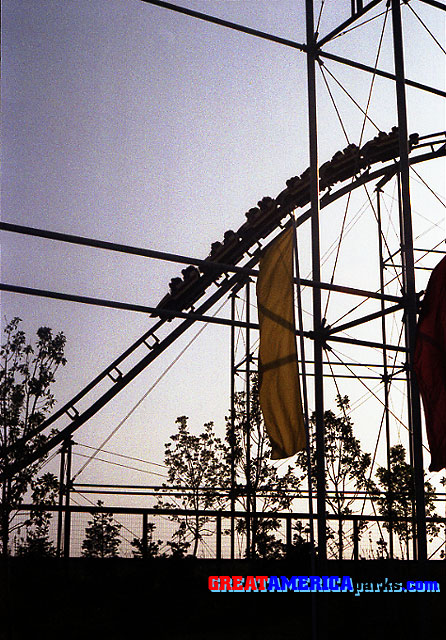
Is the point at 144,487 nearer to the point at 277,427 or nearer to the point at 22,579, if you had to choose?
the point at 22,579

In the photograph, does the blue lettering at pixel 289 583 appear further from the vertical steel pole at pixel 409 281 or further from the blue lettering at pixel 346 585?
the vertical steel pole at pixel 409 281

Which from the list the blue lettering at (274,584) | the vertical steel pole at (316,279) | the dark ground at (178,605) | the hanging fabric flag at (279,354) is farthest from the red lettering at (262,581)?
the hanging fabric flag at (279,354)

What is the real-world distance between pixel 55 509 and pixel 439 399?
206 inches

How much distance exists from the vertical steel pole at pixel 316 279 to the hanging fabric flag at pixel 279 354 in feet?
4.88

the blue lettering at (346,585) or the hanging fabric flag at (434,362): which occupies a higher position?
the hanging fabric flag at (434,362)

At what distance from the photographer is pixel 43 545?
12570mm

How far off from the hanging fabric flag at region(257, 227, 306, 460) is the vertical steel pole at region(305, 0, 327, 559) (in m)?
1.49

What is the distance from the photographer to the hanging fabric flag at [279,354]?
30.1 ft

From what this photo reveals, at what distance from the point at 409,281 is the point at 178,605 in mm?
5508

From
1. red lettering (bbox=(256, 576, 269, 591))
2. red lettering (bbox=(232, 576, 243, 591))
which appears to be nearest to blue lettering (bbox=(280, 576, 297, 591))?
red lettering (bbox=(256, 576, 269, 591))

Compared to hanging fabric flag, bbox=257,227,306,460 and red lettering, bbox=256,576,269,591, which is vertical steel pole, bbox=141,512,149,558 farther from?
hanging fabric flag, bbox=257,227,306,460

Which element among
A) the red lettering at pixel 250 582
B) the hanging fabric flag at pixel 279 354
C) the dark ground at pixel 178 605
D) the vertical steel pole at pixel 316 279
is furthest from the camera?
the red lettering at pixel 250 582

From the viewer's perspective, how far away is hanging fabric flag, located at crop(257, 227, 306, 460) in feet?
30.1

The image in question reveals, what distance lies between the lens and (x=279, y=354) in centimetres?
941
